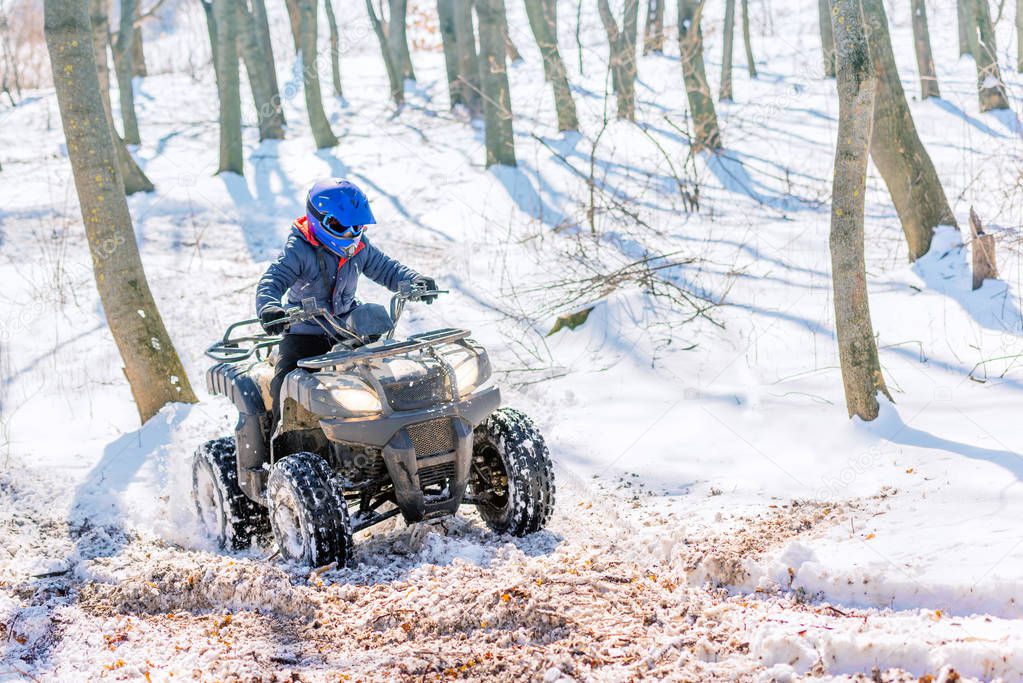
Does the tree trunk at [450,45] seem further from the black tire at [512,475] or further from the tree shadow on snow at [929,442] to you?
the black tire at [512,475]

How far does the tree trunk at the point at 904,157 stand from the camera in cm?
877

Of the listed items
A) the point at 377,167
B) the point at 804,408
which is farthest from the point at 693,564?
the point at 377,167

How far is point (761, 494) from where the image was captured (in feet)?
18.1

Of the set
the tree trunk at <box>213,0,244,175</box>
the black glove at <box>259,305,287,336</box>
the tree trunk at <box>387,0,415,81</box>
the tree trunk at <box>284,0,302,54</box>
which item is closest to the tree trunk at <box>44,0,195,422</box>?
the black glove at <box>259,305,287,336</box>

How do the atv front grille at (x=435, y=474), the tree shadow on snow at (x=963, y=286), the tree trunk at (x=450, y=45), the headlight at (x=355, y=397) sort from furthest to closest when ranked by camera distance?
the tree trunk at (x=450, y=45)
the tree shadow on snow at (x=963, y=286)
the atv front grille at (x=435, y=474)
the headlight at (x=355, y=397)

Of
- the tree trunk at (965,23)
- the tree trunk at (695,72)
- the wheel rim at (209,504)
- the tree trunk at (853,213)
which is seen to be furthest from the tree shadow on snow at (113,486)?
the tree trunk at (965,23)

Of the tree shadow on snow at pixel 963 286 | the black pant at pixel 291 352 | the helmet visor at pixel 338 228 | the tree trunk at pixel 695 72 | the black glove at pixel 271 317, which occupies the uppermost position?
the tree trunk at pixel 695 72

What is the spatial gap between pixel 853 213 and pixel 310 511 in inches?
143

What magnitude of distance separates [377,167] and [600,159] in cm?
426

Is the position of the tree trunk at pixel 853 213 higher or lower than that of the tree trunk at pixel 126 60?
lower

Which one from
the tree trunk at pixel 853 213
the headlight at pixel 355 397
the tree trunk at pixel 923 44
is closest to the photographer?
the headlight at pixel 355 397

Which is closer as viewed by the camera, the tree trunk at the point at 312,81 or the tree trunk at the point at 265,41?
the tree trunk at the point at 312,81

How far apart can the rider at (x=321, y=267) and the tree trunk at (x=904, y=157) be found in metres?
5.16

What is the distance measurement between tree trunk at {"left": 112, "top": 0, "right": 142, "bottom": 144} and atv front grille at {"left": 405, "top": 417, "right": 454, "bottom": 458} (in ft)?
52.8
